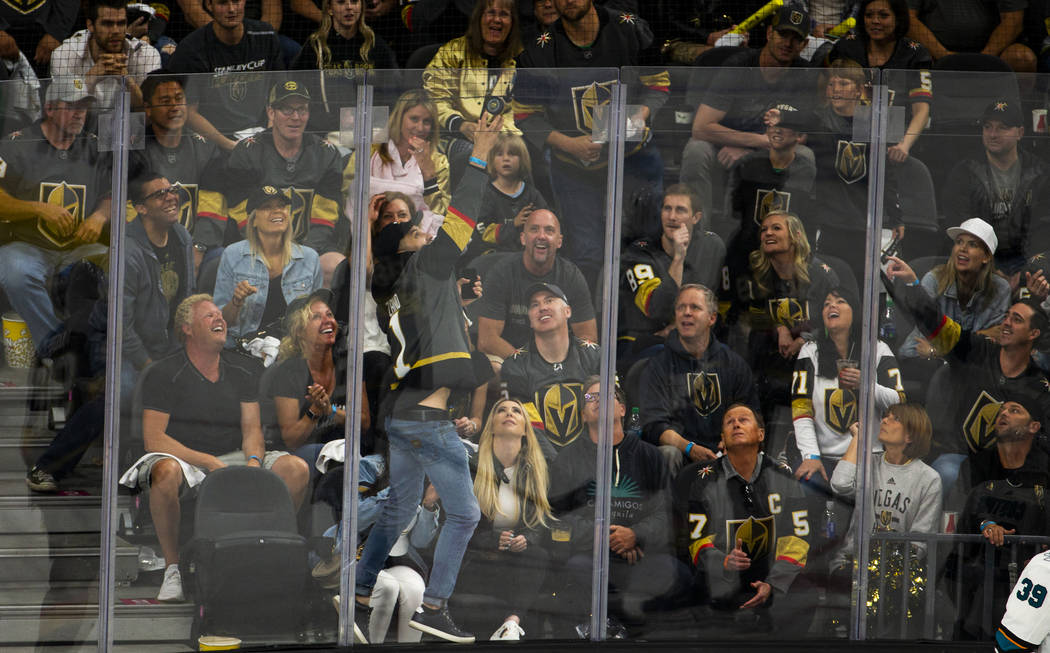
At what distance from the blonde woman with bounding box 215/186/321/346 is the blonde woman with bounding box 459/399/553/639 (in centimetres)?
92

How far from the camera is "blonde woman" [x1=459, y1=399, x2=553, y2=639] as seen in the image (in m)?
5.23

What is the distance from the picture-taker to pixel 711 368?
5.33 m

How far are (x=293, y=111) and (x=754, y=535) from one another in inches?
97.1

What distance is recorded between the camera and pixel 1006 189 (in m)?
5.40

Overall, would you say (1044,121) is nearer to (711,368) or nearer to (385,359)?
(711,368)

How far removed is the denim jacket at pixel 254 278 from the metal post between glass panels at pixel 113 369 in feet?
1.27

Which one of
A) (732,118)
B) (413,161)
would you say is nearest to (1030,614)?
(732,118)

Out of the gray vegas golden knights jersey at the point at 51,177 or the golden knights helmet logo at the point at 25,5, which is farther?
the golden knights helmet logo at the point at 25,5

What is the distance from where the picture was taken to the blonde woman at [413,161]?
522 cm

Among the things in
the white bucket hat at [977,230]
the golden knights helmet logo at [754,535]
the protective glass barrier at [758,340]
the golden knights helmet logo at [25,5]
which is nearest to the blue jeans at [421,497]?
the protective glass barrier at [758,340]

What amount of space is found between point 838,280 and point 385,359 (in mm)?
1833

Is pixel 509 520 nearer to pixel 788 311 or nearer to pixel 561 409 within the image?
pixel 561 409

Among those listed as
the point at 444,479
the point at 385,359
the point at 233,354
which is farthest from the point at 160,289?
the point at 444,479

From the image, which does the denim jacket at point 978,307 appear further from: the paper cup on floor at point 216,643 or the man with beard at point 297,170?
the paper cup on floor at point 216,643
